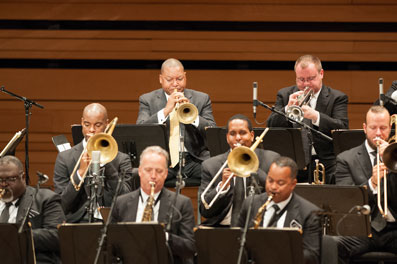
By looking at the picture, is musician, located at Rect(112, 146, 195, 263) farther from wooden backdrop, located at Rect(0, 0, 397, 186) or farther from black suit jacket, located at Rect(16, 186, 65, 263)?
wooden backdrop, located at Rect(0, 0, 397, 186)

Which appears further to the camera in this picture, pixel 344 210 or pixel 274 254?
pixel 344 210

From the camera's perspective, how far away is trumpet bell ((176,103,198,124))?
17.5ft

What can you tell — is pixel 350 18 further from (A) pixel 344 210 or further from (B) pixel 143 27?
(A) pixel 344 210

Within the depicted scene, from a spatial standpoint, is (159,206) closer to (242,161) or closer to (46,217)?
(242,161)

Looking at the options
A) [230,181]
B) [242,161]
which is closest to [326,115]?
[230,181]

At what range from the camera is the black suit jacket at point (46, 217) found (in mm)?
4516

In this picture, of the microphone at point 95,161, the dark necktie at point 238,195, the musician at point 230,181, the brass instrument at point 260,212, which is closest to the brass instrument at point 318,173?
the musician at point 230,181

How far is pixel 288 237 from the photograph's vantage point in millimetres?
3783

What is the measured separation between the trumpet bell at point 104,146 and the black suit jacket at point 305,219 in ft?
3.41

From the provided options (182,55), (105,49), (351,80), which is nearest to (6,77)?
(105,49)

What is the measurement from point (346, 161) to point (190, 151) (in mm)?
1293

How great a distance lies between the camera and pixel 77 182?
16.0 feet

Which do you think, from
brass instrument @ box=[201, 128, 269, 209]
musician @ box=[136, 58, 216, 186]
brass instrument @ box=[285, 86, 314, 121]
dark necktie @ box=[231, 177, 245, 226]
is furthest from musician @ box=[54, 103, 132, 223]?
brass instrument @ box=[285, 86, 314, 121]

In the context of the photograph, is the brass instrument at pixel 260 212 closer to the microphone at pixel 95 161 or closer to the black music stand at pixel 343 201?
the black music stand at pixel 343 201
